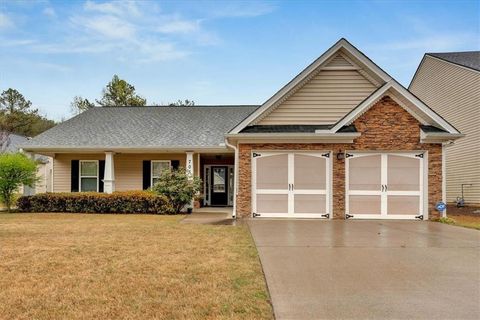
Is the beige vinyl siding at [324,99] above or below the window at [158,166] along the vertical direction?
above

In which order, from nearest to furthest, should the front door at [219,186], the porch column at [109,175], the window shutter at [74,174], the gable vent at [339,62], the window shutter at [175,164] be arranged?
the gable vent at [339,62] < the porch column at [109,175] < the window shutter at [175,164] < the window shutter at [74,174] < the front door at [219,186]

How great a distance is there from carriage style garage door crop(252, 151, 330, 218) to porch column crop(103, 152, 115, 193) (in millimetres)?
7765

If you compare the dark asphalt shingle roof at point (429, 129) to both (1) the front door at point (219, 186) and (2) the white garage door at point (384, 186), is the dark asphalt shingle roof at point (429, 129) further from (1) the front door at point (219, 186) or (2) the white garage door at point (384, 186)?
(1) the front door at point (219, 186)

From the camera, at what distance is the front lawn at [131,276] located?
4254mm

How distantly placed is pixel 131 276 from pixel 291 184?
26.6ft

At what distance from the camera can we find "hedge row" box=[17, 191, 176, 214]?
606 inches

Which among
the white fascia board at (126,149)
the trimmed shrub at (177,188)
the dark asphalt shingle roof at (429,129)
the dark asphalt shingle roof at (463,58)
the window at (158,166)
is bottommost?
the trimmed shrub at (177,188)

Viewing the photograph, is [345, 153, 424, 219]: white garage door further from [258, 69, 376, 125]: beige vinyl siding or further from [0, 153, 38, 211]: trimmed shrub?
[0, 153, 38, 211]: trimmed shrub

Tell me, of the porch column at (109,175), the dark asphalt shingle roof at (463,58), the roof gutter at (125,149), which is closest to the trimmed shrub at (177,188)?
the roof gutter at (125,149)

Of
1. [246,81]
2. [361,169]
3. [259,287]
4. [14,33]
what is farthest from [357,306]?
[246,81]

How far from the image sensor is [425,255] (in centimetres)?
720

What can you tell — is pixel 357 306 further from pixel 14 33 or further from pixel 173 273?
pixel 14 33

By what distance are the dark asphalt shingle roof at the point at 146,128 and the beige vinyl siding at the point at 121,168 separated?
106cm

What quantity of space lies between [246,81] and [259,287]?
79.8 ft
